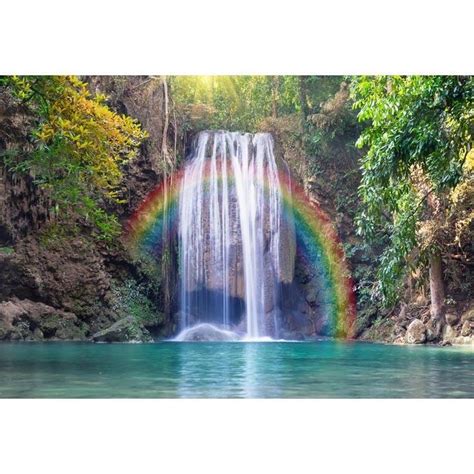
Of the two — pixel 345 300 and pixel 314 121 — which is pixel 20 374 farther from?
pixel 314 121

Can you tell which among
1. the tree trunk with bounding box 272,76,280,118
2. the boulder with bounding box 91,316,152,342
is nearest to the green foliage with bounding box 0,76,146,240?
the boulder with bounding box 91,316,152,342

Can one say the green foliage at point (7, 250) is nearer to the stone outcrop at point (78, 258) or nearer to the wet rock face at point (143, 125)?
the stone outcrop at point (78, 258)

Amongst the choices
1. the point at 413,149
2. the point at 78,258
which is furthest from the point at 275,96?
the point at 413,149

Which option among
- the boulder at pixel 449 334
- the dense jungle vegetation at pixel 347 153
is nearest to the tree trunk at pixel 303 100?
the dense jungle vegetation at pixel 347 153

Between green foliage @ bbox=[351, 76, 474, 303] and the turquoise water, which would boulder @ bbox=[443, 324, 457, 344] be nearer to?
the turquoise water

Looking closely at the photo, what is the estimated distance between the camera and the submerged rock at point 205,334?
11797 mm

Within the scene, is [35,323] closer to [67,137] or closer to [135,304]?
[135,304]

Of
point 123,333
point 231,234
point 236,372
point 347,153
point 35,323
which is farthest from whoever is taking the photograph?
point 347,153

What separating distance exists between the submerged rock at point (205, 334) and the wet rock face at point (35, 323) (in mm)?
1554

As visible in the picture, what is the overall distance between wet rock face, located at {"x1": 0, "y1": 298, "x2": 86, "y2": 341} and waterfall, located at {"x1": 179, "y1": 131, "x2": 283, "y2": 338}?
1.79 metres

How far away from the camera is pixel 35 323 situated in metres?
11.2

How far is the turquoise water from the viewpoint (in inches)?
231

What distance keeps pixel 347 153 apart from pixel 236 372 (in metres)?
7.00
